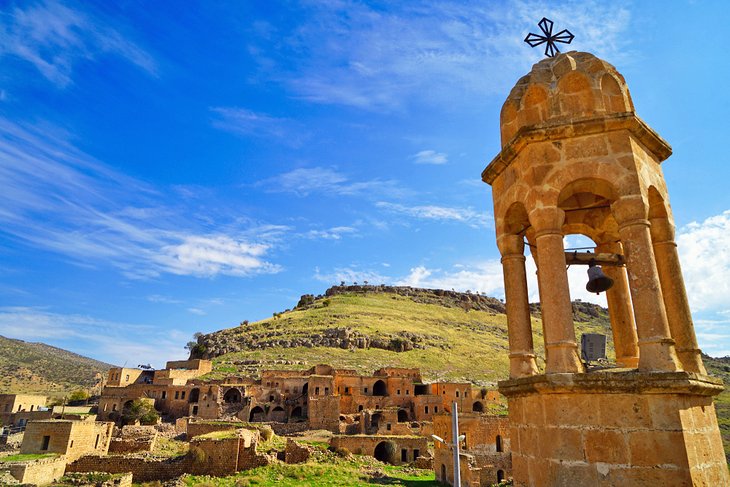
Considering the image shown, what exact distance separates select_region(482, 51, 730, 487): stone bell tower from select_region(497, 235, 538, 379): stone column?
1 cm

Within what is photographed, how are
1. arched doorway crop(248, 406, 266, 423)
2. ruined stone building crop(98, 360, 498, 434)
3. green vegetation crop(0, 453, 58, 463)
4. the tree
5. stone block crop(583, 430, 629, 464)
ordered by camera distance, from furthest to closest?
1. arched doorway crop(248, 406, 266, 423)
2. ruined stone building crop(98, 360, 498, 434)
3. the tree
4. green vegetation crop(0, 453, 58, 463)
5. stone block crop(583, 430, 629, 464)

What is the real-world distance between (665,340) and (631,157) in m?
1.95

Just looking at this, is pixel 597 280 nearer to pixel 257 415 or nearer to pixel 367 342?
pixel 257 415

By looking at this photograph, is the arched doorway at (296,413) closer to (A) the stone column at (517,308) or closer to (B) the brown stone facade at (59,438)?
(B) the brown stone facade at (59,438)

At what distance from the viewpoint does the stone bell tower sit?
165 inches

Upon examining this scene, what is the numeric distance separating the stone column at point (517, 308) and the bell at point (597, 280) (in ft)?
2.96

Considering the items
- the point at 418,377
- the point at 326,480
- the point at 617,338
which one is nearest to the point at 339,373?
the point at 418,377

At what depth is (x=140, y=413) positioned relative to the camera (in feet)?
138

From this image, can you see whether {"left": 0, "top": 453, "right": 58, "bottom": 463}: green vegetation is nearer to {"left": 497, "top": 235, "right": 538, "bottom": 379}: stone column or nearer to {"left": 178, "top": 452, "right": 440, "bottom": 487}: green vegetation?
{"left": 178, "top": 452, "right": 440, "bottom": 487}: green vegetation

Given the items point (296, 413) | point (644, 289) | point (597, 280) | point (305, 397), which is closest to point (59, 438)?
point (296, 413)

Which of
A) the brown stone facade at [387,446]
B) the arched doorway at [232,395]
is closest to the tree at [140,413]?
the arched doorway at [232,395]

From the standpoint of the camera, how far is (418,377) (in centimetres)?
5088

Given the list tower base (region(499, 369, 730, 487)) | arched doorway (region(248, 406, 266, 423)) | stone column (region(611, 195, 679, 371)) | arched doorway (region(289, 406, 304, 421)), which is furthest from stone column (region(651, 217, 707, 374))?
arched doorway (region(248, 406, 266, 423))

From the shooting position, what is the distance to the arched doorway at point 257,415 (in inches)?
1753
